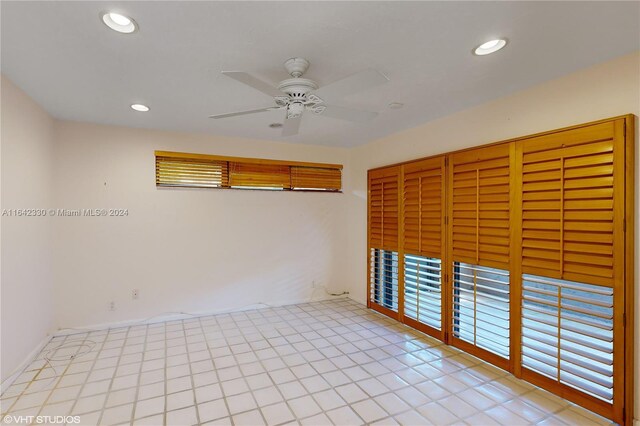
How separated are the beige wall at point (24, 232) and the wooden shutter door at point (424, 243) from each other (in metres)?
3.69

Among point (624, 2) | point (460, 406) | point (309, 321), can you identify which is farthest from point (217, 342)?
point (624, 2)

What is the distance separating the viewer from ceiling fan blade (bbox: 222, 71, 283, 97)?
1.69 meters

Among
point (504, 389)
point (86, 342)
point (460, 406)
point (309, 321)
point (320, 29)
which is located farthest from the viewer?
point (309, 321)

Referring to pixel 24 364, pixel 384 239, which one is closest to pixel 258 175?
pixel 384 239

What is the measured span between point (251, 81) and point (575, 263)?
8.07ft

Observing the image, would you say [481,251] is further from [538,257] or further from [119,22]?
[119,22]

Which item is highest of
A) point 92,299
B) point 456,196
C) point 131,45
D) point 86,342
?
point 131,45

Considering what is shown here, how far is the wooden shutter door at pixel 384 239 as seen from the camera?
3.85 m

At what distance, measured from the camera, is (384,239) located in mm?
4027

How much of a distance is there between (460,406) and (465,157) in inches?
82.1

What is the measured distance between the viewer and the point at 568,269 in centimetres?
215

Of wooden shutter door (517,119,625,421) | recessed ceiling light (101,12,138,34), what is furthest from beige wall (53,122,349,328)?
wooden shutter door (517,119,625,421)

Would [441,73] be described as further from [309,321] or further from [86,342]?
[86,342]

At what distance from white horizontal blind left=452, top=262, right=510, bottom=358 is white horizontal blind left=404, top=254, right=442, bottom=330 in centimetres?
21
